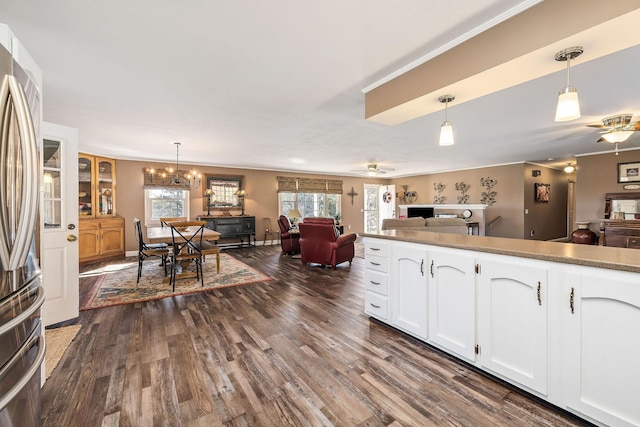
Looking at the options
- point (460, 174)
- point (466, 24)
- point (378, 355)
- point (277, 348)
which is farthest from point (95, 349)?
point (460, 174)

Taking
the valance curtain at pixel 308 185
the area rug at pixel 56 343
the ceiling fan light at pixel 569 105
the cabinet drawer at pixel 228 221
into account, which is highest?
the valance curtain at pixel 308 185

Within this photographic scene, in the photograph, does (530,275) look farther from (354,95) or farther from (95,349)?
(95,349)

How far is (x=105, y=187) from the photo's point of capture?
20.3ft

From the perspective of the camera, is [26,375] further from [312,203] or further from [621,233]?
[312,203]

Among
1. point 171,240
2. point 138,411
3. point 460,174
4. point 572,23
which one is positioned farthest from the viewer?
point 460,174

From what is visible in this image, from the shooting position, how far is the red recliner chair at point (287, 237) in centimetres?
647

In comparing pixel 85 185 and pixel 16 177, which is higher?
pixel 85 185

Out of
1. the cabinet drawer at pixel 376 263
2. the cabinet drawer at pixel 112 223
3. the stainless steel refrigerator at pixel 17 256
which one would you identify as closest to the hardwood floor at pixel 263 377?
the cabinet drawer at pixel 376 263

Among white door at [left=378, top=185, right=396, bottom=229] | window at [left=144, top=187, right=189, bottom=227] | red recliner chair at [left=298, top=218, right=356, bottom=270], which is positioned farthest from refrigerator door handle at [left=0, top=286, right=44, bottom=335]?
white door at [left=378, top=185, right=396, bottom=229]

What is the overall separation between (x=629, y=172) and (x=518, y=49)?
6926mm

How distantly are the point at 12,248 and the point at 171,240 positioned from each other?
9.93 feet

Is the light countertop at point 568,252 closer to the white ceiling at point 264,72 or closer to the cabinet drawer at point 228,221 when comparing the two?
the white ceiling at point 264,72

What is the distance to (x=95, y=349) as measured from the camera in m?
2.30

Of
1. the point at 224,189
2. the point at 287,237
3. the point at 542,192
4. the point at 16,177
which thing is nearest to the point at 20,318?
the point at 16,177
